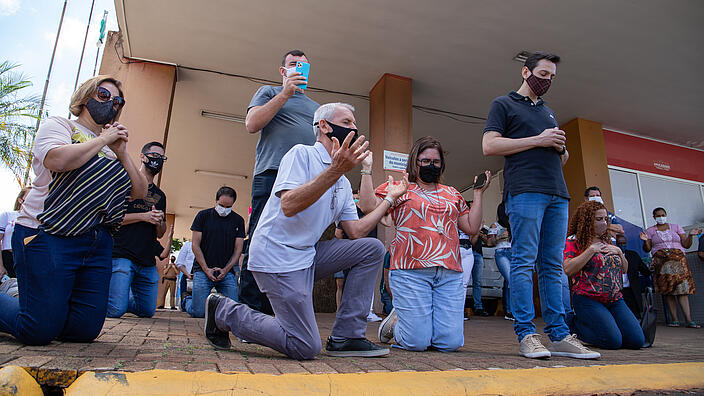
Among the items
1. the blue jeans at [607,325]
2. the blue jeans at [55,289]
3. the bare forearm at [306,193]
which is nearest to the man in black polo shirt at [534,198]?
the blue jeans at [607,325]

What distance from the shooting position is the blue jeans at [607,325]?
11.3 ft

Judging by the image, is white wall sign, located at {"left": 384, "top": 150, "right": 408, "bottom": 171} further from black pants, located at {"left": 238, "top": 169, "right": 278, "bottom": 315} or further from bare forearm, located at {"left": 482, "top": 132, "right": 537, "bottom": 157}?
black pants, located at {"left": 238, "top": 169, "right": 278, "bottom": 315}

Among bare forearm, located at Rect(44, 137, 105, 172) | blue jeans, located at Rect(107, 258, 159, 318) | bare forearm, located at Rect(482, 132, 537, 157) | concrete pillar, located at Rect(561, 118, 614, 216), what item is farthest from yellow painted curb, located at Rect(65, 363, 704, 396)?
concrete pillar, located at Rect(561, 118, 614, 216)

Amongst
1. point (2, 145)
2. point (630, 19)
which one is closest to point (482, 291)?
point (630, 19)

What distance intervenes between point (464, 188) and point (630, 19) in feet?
30.8

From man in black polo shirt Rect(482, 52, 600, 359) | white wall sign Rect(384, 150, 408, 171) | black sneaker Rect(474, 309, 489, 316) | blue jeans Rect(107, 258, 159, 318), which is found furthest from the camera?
black sneaker Rect(474, 309, 489, 316)

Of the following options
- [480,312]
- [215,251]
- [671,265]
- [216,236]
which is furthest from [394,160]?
[671,265]

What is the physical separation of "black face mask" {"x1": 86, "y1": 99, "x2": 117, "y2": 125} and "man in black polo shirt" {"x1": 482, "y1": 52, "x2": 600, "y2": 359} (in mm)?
2549

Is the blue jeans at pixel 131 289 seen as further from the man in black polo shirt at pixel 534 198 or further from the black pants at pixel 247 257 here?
the man in black polo shirt at pixel 534 198

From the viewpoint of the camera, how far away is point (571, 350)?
270cm

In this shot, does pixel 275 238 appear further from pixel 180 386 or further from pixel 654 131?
pixel 654 131

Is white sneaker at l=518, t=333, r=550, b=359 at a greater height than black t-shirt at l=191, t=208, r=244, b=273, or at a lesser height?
lesser

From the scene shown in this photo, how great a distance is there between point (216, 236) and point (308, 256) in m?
3.60

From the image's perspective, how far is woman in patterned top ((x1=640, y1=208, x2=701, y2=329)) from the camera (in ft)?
23.4
